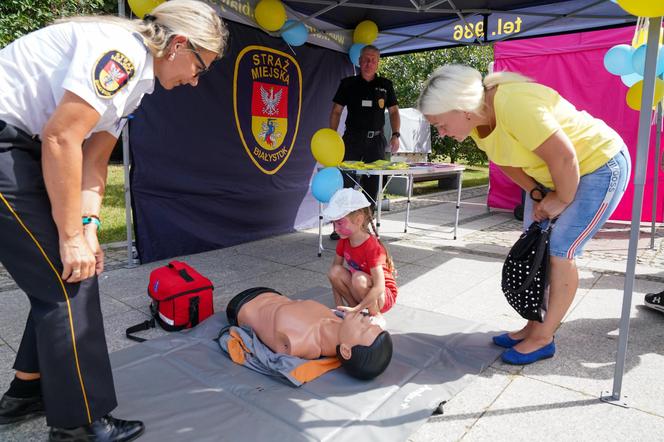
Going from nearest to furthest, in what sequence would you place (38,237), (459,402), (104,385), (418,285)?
(38,237) < (104,385) < (459,402) < (418,285)

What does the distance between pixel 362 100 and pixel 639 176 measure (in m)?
3.57

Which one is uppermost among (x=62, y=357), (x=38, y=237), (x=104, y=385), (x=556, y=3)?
(x=556, y=3)

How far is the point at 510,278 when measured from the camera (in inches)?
95.6

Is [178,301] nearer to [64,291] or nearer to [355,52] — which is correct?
[64,291]

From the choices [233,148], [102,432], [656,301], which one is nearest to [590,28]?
[656,301]

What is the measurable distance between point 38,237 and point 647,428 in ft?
7.87

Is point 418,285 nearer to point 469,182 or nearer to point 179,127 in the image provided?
point 179,127

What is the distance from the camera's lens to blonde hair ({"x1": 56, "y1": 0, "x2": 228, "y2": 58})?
1.43 meters

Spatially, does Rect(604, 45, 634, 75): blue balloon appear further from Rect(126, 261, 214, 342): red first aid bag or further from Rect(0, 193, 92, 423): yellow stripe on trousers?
Rect(0, 193, 92, 423): yellow stripe on trousers

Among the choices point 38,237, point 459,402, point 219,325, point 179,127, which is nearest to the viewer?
point 38,237

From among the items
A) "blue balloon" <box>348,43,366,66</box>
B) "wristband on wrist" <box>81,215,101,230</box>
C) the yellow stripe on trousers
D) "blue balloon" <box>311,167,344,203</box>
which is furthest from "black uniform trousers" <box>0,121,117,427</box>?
"blue balloon" <box>348,43,366,66</box>

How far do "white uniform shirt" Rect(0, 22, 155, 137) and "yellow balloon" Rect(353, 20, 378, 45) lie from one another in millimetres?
4780

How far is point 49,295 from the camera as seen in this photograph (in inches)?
57.1

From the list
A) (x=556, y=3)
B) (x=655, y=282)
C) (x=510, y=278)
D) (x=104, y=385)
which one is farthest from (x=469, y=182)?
(x=104, y=385)
